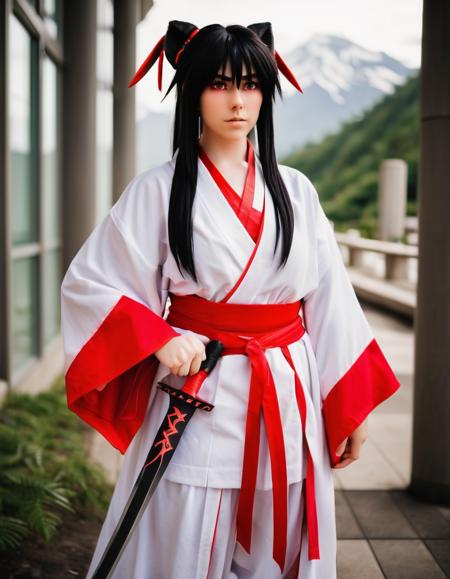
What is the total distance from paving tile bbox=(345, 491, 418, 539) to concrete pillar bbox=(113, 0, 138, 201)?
13.3 feet

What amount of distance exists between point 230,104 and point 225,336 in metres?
0.62

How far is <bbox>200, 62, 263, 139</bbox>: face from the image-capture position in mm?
1789

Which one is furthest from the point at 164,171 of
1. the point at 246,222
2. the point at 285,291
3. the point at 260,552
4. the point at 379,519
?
the point at 379,519

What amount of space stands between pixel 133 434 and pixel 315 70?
39.4 metres

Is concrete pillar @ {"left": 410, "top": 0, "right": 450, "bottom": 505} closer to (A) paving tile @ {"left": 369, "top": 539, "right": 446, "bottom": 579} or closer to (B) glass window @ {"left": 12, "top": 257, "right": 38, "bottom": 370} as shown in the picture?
(A) paving tile @ {"left": 369, "top": 539, "right": 446, "bottom": 579}

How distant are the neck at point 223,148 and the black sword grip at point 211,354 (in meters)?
0.52

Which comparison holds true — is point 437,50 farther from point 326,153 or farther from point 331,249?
point 326,153

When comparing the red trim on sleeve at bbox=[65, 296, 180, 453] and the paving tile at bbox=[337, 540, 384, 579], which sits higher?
the red trim on sleeve at bbox=[65, 296, 180, 453]

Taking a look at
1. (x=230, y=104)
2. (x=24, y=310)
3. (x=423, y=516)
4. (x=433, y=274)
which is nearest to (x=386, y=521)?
(x=423, y=516)

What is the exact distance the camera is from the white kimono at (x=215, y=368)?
179 centimetres

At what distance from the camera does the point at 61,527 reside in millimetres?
2906

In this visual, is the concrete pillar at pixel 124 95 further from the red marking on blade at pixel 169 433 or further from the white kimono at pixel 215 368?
the red marking on blade at pixel 169 433

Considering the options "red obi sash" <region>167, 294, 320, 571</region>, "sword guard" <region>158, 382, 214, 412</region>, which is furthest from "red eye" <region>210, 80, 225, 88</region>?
"sword guard" <region>158, 382, 214, 412</region>

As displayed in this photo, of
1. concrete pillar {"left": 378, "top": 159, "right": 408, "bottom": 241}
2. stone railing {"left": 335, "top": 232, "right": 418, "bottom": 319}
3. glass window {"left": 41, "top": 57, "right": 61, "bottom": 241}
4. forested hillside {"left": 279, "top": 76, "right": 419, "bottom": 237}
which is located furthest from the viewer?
forested hillside {"left": 279, "top": 76, "right": 419, "bottom": 237}
